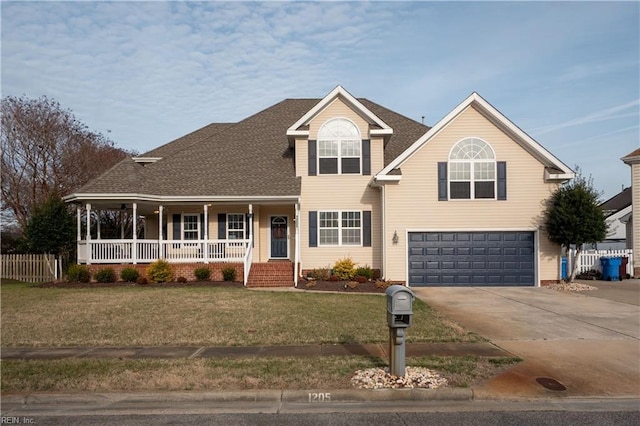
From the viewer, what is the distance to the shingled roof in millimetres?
19984

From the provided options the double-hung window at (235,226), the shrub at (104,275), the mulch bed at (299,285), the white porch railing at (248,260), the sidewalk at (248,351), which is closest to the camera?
the sidewalk at (248,351)

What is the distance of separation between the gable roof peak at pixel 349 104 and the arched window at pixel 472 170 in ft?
10.0

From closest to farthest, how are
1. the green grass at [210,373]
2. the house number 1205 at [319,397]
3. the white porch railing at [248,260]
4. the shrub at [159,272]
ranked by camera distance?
the house number 1205 at [319,397] < the green grass at [210,373] < the white porch railing at [248,260] < the shrub at [159,272]

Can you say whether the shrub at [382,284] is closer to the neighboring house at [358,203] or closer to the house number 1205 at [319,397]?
the neighboring house at [358,203]

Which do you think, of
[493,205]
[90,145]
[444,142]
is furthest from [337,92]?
[90,145]

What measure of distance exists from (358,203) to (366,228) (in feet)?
3.74

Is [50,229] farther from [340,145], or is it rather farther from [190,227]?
[340,145]

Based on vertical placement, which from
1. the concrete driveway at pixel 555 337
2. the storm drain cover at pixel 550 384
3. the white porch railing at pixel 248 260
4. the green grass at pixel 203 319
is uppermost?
the white porch railing at pixel 248 260

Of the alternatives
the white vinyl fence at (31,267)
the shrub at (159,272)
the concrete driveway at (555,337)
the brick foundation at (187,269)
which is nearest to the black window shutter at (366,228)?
the concrete driveway at (555,337)

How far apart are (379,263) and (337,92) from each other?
7.56 meters

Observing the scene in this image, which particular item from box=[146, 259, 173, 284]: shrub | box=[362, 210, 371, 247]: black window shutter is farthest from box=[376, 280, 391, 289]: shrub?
box=[146, 259, 173, 284]: shrub

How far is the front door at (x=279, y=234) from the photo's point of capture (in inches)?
842

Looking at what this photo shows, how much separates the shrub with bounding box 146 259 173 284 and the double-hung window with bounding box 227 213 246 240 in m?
3.44

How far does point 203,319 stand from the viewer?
11383 millimetres
